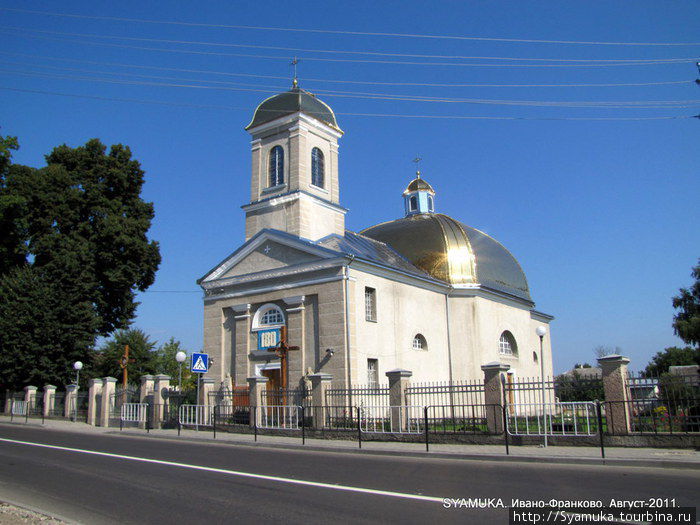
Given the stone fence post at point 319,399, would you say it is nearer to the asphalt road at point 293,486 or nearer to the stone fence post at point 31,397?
the asphalt road at point 293,486

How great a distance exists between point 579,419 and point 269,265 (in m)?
14.4

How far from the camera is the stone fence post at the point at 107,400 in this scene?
24562 mm

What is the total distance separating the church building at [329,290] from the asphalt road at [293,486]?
1014 centimetres

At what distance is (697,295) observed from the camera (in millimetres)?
43688

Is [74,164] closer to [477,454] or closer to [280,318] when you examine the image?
[280,318]

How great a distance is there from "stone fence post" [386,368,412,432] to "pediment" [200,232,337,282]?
6881 millimetres

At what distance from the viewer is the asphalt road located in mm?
6938

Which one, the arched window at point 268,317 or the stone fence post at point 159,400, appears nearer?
the stone fence post at point 159,400

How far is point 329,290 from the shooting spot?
2284 centimetres

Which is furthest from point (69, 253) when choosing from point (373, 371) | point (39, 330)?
point (373, 371)

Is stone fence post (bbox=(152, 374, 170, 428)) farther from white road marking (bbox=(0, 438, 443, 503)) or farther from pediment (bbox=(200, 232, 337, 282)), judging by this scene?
white road marking (bbox=(0, 438, 443, 503))

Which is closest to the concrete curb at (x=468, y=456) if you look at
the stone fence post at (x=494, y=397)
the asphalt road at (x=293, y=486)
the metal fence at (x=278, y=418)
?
the asphalt road at (x=293, y=486)

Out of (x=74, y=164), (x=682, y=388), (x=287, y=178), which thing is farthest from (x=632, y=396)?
(x=74, y=164)

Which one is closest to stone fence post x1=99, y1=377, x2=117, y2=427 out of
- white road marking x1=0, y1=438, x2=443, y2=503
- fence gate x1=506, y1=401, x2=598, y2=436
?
white road marking x1=0, y1=438, x2=443, y2=503
